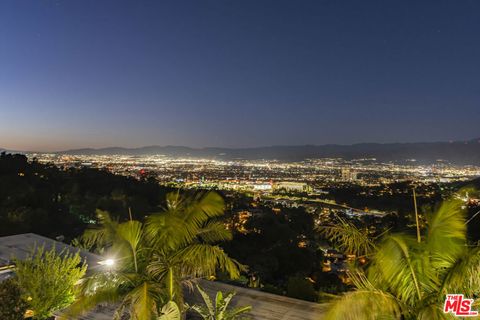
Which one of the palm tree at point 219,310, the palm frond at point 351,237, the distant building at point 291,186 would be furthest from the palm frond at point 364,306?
the distant building at point 291,186

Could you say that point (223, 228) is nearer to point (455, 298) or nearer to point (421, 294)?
point (421, 294)

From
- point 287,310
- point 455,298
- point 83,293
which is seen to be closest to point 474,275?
point 455,298

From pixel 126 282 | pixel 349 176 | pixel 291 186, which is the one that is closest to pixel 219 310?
pixel 126 282

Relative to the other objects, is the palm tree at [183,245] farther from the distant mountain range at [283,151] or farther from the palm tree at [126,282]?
the distant mountain range at [283,151]

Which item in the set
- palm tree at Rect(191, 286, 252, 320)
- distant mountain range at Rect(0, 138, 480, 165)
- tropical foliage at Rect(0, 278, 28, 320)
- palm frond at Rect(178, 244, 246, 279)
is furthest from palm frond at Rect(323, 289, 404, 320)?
distant mountain range at Rect(0, 138, 480, 165)

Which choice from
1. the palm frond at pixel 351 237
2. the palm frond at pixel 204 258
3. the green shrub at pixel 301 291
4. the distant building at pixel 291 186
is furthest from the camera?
the distant building at pixel 291 186

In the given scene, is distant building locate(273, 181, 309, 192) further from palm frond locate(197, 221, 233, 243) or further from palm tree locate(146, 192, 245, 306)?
palm tree locate(146, 192, 245, 306)
